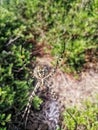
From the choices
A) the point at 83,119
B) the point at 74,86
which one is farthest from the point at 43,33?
the point at 83,119

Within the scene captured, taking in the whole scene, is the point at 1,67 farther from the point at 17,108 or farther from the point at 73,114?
the point at 73,114

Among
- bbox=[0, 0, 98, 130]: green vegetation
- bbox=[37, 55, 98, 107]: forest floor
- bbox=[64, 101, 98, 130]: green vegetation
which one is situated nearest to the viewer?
bbox=[64, 101, 98, 130]: green vegetation

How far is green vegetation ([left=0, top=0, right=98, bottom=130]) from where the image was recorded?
3.53 m

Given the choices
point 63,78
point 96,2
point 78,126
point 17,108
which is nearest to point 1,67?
point 17,108

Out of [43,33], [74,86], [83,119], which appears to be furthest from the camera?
[43,33]

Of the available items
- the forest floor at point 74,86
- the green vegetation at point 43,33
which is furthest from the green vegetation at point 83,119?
the forest floor at point 74,86

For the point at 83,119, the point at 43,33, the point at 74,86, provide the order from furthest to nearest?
the point at 43,33 < the point at 74,86 < the point at 83,119

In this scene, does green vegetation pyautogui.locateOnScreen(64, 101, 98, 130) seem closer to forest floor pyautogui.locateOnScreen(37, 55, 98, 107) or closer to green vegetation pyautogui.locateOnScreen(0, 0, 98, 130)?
green vegetation pyautogui.locateOnScreen(0, 0, 98, 130)

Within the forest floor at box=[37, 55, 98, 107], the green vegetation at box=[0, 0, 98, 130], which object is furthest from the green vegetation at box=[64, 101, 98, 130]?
the forest floor at box=[37, 55, 98, 107]

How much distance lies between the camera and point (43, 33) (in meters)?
3.98

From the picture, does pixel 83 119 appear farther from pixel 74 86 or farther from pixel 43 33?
pixel 43 33

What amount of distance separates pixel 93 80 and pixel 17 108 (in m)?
1.03

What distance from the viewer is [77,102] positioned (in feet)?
11.9

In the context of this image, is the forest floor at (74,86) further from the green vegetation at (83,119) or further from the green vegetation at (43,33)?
the green vegetation at (83,119)
